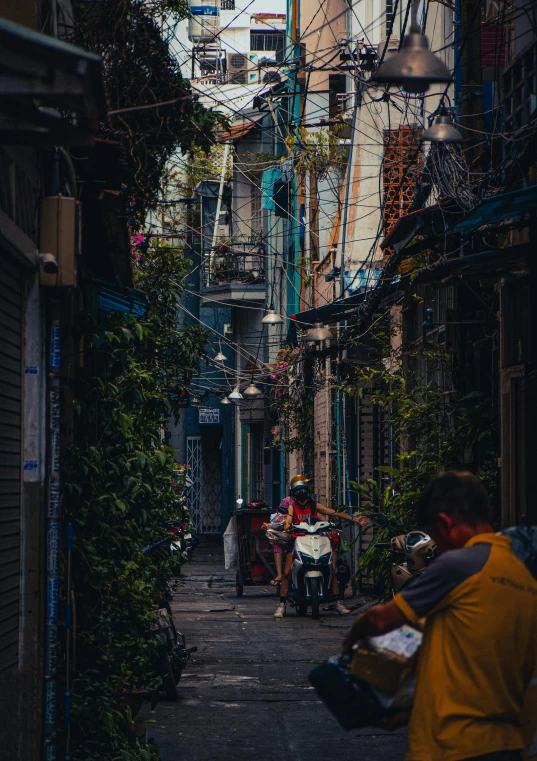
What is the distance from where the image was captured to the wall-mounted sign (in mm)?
40469

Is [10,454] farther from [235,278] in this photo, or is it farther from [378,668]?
[235,278]

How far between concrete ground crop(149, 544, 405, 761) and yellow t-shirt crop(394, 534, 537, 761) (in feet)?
14.2

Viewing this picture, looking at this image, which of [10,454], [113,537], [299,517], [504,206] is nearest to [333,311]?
[299,517]

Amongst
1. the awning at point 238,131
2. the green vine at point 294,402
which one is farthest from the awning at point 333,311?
the green vine at point 294,402

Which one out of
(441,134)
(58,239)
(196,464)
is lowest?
(196,464)

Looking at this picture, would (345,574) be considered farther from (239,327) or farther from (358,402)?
(239,327)

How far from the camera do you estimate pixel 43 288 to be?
23.3ft

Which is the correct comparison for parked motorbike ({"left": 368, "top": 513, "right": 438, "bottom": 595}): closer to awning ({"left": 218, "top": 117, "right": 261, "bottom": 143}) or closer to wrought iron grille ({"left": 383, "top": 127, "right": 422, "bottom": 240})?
awning ({"left": 218, "top": 117, "right": 261, "bottom": 143})

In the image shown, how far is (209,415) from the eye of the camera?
40.7 meters

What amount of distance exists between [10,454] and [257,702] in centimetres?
397

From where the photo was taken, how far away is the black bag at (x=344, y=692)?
3.72 metres

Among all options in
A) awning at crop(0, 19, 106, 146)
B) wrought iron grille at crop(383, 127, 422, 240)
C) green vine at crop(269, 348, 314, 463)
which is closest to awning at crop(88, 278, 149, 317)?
awning at crop(0, 19, 106, 146)

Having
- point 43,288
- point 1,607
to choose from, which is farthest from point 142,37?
point 1,607

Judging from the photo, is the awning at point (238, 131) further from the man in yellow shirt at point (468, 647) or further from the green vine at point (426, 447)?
the man in yellow shirt at point (468, 647)
